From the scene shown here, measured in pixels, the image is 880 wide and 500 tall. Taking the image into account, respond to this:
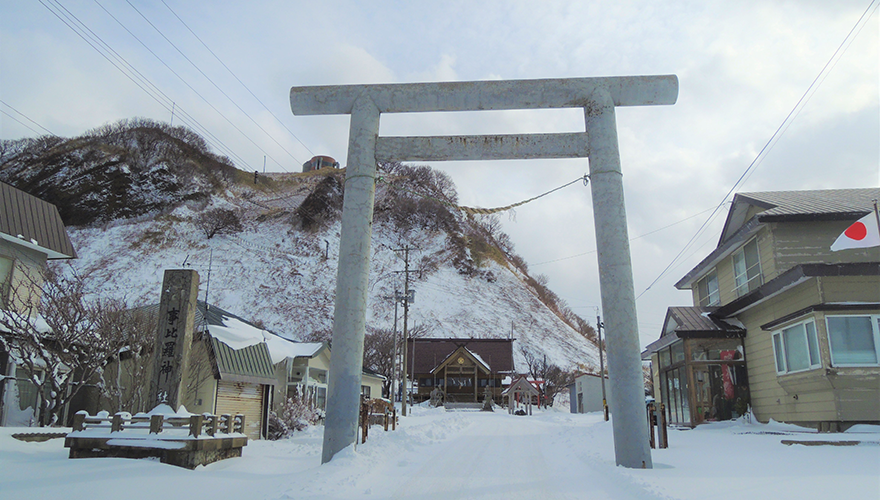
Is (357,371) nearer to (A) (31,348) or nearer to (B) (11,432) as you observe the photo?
(B) (11,432)

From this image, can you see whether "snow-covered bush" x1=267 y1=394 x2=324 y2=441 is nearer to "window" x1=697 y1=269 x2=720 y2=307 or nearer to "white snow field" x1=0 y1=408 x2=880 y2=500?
"white snow field" x1=0 y1=408 x2=880 y2=500

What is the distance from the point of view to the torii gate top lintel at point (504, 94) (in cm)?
984

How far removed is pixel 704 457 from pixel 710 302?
14097 mm

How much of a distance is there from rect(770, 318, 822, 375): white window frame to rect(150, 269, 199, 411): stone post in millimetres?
14787

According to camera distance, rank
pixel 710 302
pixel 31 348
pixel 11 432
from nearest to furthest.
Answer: pixel 11 432, pixel 31 348, pixel 710 302

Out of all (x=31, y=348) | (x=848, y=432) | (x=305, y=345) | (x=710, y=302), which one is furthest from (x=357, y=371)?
(x=710, y=302)

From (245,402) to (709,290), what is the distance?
18.9 meters

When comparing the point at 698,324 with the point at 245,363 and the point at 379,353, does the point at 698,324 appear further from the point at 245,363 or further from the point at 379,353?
the point at 379,353

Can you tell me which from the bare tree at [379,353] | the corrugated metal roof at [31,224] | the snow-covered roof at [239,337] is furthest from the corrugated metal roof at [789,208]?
the bare tree at [379,353]

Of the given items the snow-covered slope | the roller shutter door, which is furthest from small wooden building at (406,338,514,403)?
the roller shutter door

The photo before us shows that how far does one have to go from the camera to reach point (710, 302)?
21.9 m

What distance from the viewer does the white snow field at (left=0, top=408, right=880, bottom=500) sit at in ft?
20.2

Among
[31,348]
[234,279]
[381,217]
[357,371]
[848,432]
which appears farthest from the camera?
[381,217]

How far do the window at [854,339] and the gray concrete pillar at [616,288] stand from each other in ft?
26.4
